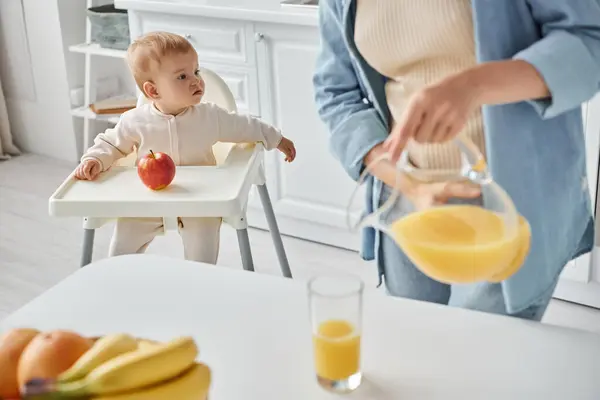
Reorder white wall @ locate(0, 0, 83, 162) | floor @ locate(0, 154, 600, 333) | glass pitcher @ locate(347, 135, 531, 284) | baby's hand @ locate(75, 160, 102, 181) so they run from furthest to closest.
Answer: white wall @ locate(0, 0, 83, 162) < floor @ locate(0, 154, 600, 333) < baby's hand @ locate(75, 160, 102, 181) < glass pitcher @ locate(347, 135, 531, 284)

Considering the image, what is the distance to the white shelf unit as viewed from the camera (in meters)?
3.42

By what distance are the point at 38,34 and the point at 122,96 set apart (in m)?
0.49

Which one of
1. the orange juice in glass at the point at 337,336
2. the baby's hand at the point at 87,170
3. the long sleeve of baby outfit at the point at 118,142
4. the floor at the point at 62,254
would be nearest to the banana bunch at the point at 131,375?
the orange juice in glass at the point at 337,336

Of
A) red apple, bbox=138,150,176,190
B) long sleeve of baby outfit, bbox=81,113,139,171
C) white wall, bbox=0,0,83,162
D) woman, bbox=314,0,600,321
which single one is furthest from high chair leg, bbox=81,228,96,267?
white wall, bbox=0,0,83,162

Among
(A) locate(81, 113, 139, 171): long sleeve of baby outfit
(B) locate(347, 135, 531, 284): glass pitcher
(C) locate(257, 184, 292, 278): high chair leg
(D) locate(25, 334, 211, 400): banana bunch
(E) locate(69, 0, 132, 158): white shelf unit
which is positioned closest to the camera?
(D) locate(25, 334, 211, 400): banana bunch

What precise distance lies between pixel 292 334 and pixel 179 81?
101 centimetres

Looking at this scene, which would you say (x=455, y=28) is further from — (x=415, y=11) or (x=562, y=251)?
(x=562, y=251)

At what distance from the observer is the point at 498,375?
92cm

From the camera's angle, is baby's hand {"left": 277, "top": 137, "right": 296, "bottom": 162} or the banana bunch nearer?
the banana bunch

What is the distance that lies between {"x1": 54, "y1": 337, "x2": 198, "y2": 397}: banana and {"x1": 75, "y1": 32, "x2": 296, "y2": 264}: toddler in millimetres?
1231

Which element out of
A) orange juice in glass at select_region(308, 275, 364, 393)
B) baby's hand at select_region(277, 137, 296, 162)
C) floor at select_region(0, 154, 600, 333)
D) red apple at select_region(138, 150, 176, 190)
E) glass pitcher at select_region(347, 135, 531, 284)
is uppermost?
glass pitcher at select_region(347, 135, 531, 284)

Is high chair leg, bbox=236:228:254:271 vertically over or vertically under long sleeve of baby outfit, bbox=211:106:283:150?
under

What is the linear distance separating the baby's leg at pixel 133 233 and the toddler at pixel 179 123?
0.09 ft

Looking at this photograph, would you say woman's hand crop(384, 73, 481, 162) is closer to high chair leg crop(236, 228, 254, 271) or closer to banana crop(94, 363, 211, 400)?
banana crop(94, 363, 211, 400)
